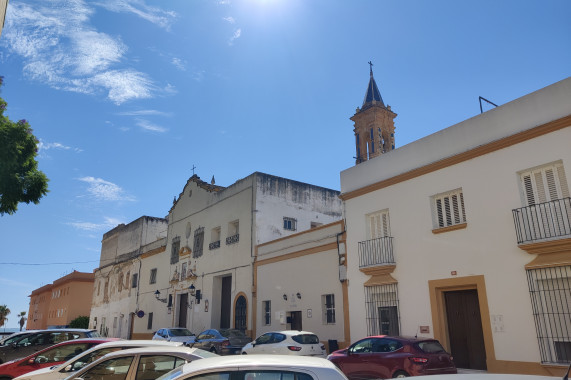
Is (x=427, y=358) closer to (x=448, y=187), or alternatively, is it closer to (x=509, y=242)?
(x=509, y=242)

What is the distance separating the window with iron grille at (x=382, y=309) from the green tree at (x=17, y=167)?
11.2 meters

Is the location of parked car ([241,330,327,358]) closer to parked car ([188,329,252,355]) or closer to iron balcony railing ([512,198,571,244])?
parked car ([188,329,252,355])

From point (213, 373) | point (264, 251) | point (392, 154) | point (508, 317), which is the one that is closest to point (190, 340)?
point (264, 251)

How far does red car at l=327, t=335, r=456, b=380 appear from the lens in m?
10.5

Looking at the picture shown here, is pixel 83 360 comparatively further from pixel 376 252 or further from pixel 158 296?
pixel 158 296

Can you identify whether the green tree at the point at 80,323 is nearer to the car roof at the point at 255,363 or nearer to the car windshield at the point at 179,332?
the car windshield at the point at 179,332

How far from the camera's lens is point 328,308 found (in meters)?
18.5

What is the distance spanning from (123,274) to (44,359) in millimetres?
31248

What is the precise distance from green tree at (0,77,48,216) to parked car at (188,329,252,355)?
30.9 ft

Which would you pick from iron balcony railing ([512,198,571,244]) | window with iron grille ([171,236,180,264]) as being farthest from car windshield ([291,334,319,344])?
window with iron grille ([171,236,180,264])

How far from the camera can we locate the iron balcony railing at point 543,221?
11531 millimetres

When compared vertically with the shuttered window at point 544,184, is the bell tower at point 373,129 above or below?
above

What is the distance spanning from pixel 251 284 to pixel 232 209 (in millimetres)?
5008

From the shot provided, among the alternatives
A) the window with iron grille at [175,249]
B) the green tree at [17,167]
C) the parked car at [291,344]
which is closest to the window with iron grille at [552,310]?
the parked car at [291,344]
